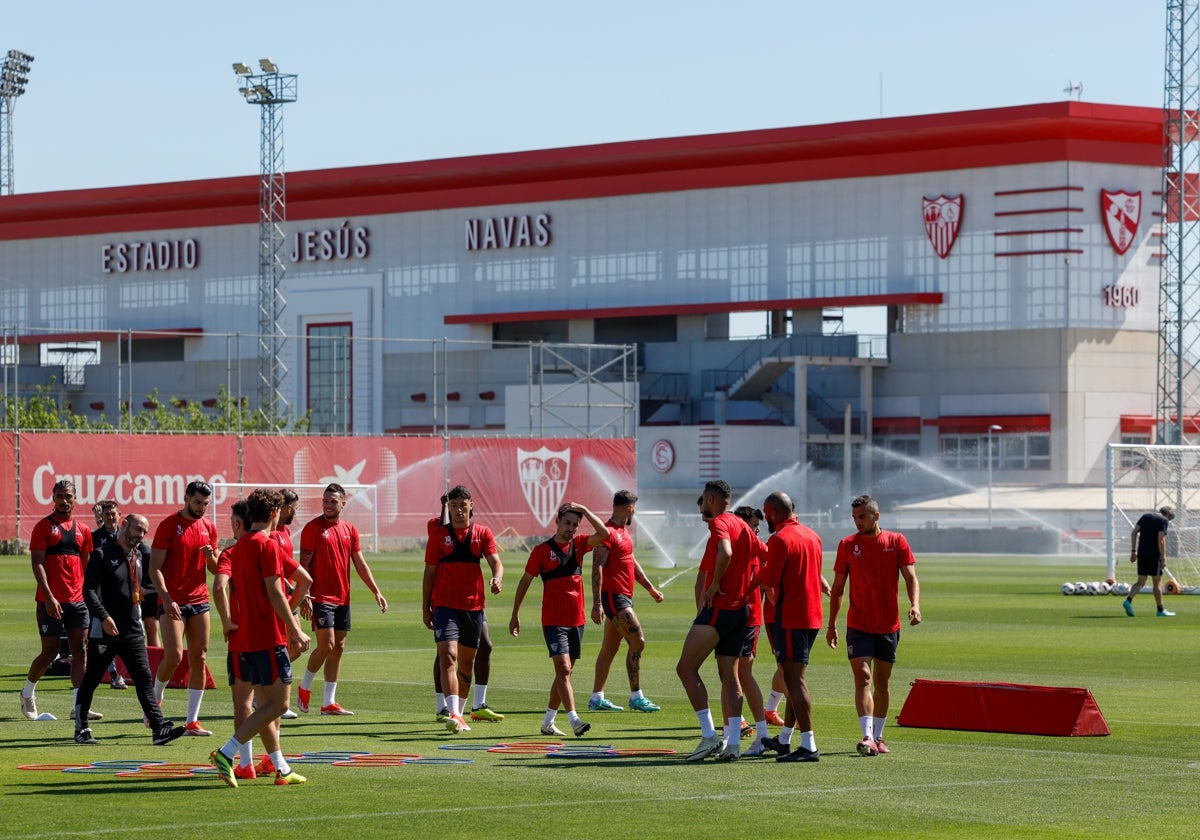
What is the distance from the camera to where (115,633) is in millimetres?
17047

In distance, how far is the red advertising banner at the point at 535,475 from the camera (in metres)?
65.2

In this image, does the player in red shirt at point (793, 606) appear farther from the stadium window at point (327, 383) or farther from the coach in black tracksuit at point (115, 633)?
the stadium window at point (327, 383)

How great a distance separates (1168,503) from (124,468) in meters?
32.2

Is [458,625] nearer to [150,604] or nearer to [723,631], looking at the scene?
[723,631]

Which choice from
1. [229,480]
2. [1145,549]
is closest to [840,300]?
[229,480]

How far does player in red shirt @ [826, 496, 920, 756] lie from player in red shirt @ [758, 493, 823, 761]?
11.4 inches

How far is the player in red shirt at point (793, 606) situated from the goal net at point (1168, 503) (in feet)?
93.5

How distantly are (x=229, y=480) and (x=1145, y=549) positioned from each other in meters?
31.6

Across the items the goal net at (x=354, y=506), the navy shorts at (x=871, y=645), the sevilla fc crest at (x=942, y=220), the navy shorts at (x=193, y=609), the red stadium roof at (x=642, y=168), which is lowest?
the goal net at (x=354, y=506)

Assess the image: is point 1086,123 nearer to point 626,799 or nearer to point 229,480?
point 229,480

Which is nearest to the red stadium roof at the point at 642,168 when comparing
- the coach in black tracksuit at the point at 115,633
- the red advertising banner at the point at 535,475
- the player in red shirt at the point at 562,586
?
the red advertising banner at the point at 535,475

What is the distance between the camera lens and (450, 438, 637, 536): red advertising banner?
65.2 meters

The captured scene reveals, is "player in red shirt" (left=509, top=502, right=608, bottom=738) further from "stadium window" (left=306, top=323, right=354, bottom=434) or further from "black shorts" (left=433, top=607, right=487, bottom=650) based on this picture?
"stadium window" (left=306, top=323, right=354, bottom=434)

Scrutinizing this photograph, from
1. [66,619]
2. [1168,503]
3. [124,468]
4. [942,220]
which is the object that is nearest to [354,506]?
[124,468]
